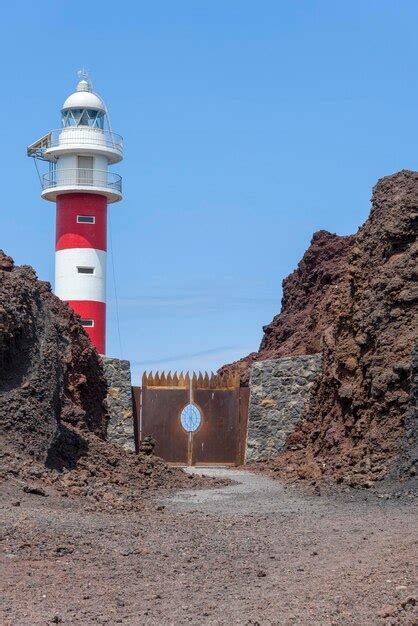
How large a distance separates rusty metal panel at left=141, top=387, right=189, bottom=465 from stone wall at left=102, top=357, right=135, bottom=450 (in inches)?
13.3

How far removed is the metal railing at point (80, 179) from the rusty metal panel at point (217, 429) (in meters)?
12.7

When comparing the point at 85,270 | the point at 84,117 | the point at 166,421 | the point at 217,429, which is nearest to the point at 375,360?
the point at 217,429

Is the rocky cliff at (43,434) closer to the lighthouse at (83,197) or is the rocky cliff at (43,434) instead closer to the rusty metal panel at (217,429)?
the rusty metal panel at (217,429)

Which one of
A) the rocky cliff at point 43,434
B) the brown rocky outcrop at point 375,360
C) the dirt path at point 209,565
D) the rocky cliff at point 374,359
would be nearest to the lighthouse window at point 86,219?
the rocky cliff at point 374,359

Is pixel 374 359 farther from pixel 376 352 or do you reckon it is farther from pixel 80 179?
pixel 80 179

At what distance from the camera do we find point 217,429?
27750 millimetres

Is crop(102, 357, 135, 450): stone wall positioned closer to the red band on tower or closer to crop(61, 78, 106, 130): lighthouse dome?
the red band on tower

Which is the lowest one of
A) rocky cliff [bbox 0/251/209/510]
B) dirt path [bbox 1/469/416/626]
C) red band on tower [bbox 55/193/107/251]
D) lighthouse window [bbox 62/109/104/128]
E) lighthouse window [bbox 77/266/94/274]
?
dirt path [bbox 1/469/416/626]

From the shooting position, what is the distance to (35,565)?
10.1 m

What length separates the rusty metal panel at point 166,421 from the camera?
90.5 feet

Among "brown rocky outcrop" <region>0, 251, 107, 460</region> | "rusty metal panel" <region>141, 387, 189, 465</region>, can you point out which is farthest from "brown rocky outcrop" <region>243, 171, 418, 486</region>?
"brown rocky outcrop" <region>0, 251, 107, 460</region>

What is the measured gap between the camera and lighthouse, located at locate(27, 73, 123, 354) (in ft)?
122

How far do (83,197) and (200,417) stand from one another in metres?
12.9

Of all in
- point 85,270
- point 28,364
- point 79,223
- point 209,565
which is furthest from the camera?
point 79,223
